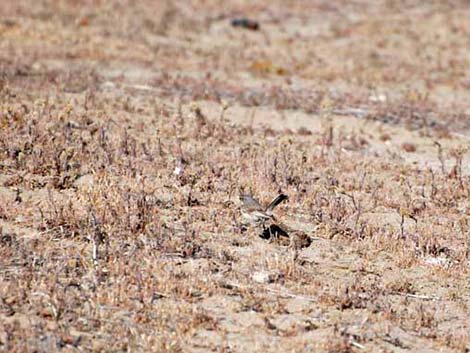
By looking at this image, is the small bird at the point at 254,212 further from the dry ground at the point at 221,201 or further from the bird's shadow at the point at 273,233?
the dry ground at the point at 221,201

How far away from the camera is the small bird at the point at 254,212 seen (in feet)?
27.8

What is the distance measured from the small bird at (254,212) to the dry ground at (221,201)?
0.21 meters

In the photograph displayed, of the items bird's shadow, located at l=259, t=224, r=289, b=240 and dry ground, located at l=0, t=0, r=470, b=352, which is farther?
bird's shadow, located at l=259, t=224, r=289, b=240

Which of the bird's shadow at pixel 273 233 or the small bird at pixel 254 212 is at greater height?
the small bird at pixel 254 212

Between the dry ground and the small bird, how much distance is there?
211 mm

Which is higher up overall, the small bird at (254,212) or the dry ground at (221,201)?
the small bird at (254,212)

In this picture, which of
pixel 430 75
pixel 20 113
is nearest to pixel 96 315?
pixel 20 113

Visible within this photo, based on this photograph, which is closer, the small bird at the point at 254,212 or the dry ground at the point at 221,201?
the dry ground at the point at 221,201

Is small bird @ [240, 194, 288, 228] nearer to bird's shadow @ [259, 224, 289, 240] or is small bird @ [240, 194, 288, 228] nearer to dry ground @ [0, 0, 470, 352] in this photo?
bird's shadow @ [259, 224, 289, 240]

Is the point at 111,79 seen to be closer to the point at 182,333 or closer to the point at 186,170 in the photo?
the point at 186,170

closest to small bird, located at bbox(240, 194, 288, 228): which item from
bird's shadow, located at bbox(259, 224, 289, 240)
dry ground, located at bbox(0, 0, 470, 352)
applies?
bird's shadow, located at bbox(259, 224, 289, 240)

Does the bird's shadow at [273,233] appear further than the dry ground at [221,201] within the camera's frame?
Yes

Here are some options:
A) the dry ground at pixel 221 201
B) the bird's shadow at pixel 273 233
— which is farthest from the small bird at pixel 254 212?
the dry ground at pixel 221 201

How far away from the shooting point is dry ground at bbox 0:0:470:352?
6.70m
